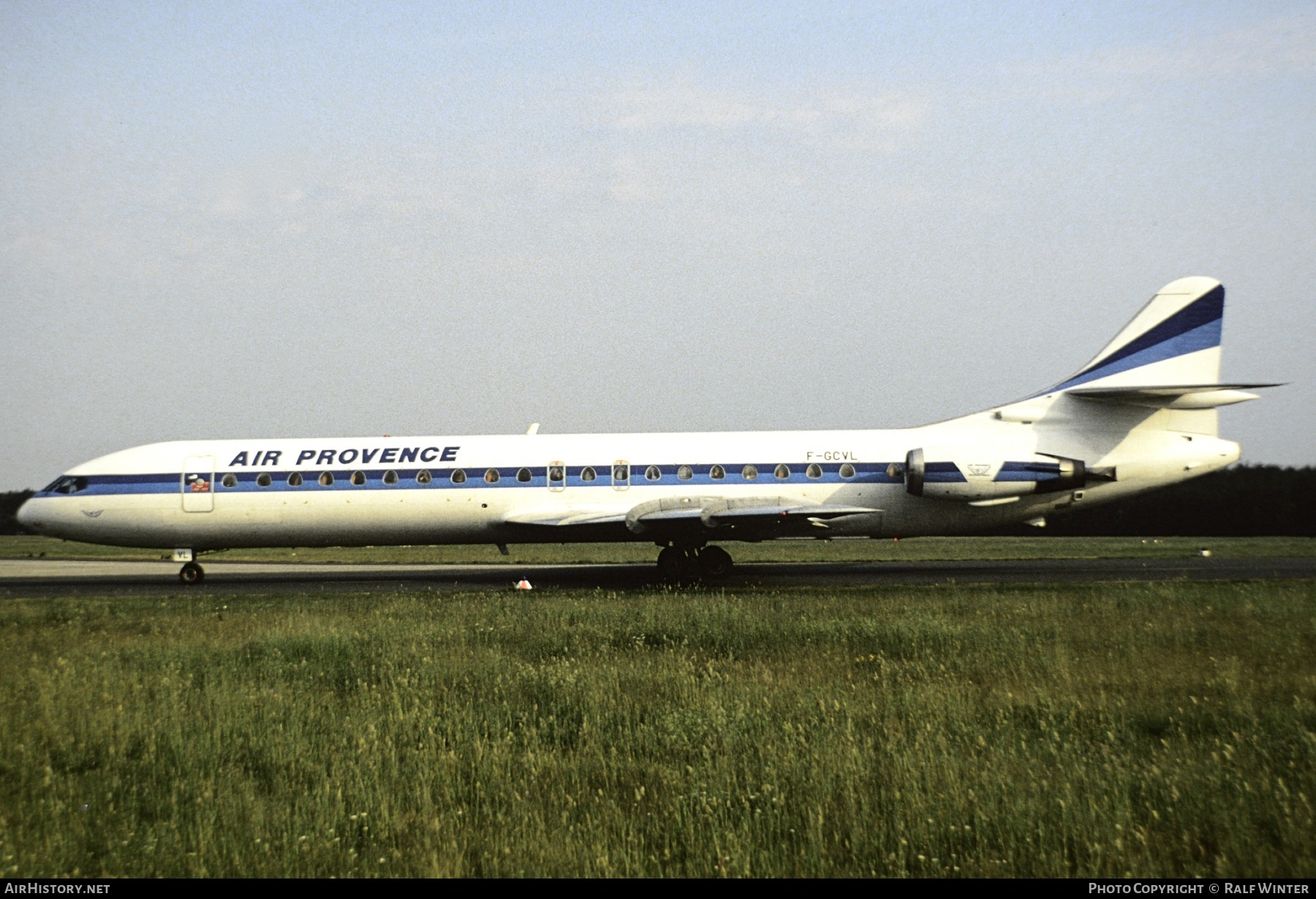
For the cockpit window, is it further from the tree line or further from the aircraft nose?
the tree line

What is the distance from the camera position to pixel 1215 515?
4200 centimetres

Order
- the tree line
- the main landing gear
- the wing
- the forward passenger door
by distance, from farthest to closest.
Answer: the tree line, the forward passenger door, the main landing gear, the wing

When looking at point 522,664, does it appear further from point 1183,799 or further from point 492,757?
point 1183,799

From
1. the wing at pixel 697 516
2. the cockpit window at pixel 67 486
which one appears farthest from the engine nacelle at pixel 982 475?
the cockpit window at pixel 67 486

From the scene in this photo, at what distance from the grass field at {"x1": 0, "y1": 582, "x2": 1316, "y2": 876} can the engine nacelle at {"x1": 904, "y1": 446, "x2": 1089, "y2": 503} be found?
8.57 metres

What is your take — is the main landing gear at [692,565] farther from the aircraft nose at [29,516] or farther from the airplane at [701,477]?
the aircraft nose at [29,516]

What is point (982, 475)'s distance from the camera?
21984mm

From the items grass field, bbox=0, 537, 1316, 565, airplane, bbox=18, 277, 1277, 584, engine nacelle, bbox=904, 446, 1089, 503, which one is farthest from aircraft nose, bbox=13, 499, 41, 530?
engine nacelle, bbox=904, 446, 1089, 503

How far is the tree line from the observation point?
3872cm

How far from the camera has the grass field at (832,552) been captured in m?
31.2

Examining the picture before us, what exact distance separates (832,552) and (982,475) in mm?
13488

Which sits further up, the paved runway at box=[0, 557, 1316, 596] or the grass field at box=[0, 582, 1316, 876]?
the paved runway at box=[0, 557, 1316, 596]

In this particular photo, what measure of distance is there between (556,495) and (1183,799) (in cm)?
1793
